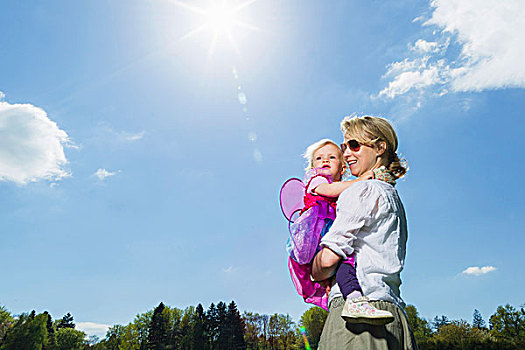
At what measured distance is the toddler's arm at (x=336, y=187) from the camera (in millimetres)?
2525

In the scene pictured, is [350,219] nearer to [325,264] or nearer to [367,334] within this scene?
[325,264]

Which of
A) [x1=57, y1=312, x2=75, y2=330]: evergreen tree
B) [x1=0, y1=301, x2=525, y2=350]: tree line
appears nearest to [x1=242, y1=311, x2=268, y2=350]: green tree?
[x1=0, y1=301, x2=525, y2=350]: tree line

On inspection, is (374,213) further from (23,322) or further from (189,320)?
(189,320)

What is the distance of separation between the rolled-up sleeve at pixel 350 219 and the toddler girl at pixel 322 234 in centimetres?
10

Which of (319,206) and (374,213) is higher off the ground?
(319,206)

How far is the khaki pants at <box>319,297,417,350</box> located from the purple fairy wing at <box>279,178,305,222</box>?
1.12 m

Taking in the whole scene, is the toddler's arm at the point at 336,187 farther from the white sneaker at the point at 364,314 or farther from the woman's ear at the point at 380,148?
the white sneaker at the point at 364,314

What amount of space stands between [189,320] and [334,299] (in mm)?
70247

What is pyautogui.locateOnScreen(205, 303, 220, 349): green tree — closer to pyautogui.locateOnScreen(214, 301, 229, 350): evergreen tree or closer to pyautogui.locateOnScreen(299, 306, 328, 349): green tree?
pyautogui.locateOnScreen(214, 301, 229, 350): evergreen tree

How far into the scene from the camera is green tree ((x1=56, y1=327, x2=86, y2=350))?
229ft

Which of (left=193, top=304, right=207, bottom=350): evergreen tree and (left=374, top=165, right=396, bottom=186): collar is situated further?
(left=193, top=304, right=207, bottom=350): evergreen tree

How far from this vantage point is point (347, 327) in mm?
1964

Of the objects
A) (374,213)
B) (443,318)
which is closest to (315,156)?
(374,213)

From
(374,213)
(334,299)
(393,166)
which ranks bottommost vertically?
(334,299)
